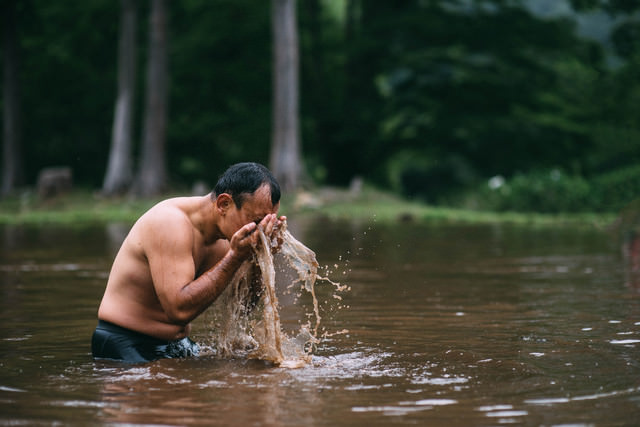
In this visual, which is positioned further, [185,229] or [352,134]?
[352,134]

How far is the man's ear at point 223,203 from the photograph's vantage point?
564cm

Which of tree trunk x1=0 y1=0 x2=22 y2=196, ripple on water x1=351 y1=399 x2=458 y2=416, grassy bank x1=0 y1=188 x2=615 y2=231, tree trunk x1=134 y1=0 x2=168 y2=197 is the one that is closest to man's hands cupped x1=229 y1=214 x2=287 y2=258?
ripple on water x1=351 y1=399 x2=458 y2=416

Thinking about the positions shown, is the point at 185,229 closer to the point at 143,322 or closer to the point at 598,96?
the point at 143,322

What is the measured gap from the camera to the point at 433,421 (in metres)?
4.56

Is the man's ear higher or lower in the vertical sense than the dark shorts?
higher

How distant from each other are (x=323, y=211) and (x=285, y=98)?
12.2ft

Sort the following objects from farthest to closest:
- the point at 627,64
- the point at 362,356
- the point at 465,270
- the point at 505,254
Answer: the point at 627,64
the point at 505,254
the point at 465,270
the point at 362,356

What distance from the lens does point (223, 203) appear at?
5.69m

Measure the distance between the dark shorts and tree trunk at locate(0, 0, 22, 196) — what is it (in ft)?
86.6

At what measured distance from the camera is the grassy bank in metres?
22.2

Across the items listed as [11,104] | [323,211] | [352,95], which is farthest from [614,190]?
[11,104]

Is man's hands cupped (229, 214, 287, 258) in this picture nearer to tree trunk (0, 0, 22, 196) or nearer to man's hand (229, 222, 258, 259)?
man's hand (229, 222, 258, 259)

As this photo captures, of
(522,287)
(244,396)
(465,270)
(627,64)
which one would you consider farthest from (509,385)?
(627,64)

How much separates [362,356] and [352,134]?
2653 centimetres
